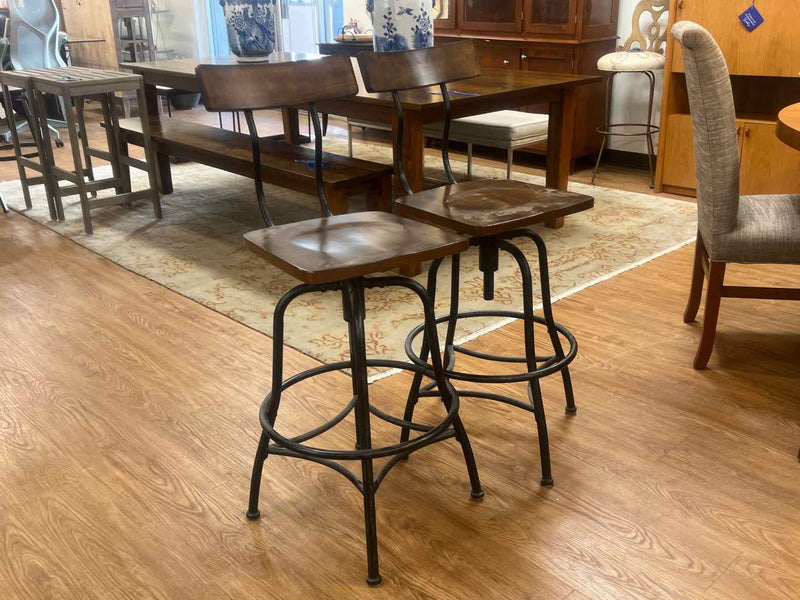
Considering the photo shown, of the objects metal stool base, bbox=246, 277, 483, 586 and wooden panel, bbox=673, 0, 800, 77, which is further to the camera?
wooden panel, bbox=673, 0, 800, 77

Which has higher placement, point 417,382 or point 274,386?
point 274,386

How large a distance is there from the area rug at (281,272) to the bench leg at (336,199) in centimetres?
34

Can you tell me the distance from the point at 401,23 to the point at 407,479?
2.11 metres

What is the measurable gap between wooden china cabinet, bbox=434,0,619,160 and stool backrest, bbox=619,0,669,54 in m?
0.21

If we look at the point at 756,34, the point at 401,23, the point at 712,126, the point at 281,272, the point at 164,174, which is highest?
the point at 401,23

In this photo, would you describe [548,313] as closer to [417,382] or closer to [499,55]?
[417,382]

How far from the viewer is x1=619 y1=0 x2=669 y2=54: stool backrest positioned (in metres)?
4.45

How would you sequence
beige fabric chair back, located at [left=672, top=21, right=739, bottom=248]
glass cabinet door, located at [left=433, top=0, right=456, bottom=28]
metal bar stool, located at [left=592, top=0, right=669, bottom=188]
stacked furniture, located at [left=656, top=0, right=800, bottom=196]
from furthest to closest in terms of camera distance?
1. glass cabinet door, located at [left=433, top=0, right=456, bottom=28]
2. metal bar stool, located at [left=592, top=0, right=669, bottom=188]
3. stacked furniture, located at [left=656, top=0, right=800, bottom=196]
4. beige fabric chair back, located at [left=672, top=21, right=739, bottom=248]

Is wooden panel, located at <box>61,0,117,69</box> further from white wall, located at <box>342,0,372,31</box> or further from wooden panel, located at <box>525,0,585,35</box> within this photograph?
wooden panel, located at <box>525,0,585,35</box>

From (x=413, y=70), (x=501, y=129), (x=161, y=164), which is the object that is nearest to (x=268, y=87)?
(x=413, y=70)

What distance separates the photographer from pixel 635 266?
3182mm

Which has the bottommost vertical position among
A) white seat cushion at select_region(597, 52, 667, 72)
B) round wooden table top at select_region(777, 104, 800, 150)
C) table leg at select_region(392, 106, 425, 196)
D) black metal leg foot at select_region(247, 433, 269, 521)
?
black metal leg foot at select_region(247, 433, 269, 521)

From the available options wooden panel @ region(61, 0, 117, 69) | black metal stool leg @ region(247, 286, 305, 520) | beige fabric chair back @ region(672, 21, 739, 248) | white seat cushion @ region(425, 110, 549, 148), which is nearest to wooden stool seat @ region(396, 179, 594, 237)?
black metal stool leg @ region(247, 286, 305, 520)

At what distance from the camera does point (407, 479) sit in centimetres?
186
